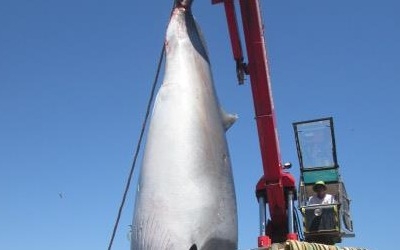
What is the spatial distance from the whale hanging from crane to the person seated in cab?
346 centimetres

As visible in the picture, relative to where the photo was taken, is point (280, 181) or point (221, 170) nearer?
point (221, 170)

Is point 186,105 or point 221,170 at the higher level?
point 186,105

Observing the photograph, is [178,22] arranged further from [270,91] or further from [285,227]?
[285,227]

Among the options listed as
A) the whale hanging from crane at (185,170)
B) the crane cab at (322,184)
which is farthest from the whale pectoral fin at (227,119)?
the crane cab at (322,184)

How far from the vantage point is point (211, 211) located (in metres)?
3.84

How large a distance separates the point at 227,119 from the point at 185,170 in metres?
0.83

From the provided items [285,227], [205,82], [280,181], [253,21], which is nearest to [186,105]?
[205,82]

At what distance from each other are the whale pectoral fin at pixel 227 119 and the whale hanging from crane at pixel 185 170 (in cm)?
1

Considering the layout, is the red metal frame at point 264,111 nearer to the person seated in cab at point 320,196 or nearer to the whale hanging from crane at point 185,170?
the person seated in cab at point 320,196

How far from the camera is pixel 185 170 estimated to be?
3.94 meters

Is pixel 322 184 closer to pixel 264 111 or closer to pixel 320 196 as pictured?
pixel 320 196

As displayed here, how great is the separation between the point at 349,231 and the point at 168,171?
4510 mm

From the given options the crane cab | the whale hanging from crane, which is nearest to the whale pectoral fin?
the whale hanging from crane

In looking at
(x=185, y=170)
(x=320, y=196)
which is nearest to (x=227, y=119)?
(x=185, y=170)
